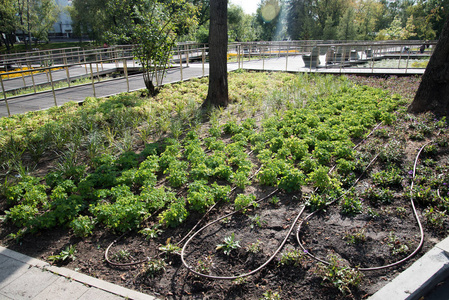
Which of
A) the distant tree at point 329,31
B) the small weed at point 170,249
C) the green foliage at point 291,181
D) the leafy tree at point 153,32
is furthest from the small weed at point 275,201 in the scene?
the distant tree at point 329,31

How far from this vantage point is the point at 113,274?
10.1ft

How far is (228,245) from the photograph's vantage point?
10.7ft

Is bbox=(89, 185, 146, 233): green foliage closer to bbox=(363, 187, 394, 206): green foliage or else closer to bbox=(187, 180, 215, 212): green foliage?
bbox=(187, 180, 215, 212): green foliage

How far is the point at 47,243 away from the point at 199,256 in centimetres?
184

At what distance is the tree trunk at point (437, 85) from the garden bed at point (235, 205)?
0.88 metres

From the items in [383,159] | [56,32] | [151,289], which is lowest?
[151,289]

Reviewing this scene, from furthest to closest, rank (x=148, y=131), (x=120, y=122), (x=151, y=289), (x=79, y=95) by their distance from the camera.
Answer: (x=79, y=95)
(x=120, y=122)
(x=148, y=131)
(x=151, y=289)

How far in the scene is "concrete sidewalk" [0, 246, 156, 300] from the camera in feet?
9.11

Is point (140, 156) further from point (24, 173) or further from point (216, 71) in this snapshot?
point (216, 71)

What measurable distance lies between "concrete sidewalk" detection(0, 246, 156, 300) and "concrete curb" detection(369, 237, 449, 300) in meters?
2.13

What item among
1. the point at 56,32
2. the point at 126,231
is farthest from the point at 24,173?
the point at 56,32

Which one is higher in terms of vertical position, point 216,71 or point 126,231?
point 216,71

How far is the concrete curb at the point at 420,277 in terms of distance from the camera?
8.68ft

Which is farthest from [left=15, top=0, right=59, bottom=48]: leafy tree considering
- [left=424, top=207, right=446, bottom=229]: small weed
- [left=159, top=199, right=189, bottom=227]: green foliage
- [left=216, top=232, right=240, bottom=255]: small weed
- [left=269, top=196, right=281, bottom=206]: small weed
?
[left=424, top=207, right=446, bottom=229]: small weed
